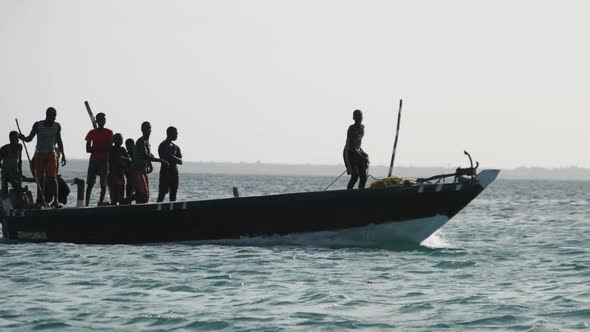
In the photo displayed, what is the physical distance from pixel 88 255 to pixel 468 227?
47.2 feet

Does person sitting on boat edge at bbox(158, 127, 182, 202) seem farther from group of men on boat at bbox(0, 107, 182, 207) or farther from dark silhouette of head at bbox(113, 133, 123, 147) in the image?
dark silhouette of head at bbox(113, 133, 123, 147)

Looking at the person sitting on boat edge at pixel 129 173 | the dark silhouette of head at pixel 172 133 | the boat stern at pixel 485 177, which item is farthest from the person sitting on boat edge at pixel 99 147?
the boat stern at pixel 485 177

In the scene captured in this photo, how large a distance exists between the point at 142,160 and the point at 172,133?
2.19 ft

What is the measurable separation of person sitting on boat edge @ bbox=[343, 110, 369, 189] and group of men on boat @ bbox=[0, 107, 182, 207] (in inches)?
111

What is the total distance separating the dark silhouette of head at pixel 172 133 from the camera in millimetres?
17297

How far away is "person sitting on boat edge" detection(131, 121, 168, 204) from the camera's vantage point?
17.2 m

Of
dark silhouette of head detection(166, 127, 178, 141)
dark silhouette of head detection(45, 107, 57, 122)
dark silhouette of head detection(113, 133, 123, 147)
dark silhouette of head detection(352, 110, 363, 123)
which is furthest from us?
dark silhouette of head detection(113, 133, 123, 147)

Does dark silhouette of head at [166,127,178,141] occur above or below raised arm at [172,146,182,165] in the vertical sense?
above

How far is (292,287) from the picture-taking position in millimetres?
13008

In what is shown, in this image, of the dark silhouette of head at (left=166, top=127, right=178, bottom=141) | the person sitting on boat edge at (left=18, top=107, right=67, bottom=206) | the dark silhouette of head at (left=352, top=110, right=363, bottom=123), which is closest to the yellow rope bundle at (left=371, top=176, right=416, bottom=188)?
the dark silhouette of head at (left=352, top=110, right=363, bottom=123)

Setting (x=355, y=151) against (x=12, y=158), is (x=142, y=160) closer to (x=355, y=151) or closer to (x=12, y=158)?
(x=12, y=158)

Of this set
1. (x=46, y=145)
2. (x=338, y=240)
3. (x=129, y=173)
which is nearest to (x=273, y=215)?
(x=338, y=240)

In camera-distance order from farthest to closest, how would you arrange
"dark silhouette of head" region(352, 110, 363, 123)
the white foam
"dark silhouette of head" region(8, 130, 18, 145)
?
"dark silhouette of head" region(8, 130, 18, 145), the white foam, "dark silhouette of head" region(352, 110, 363, 123)

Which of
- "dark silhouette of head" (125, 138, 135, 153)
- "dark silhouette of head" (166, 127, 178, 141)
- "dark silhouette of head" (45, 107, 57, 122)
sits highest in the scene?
"dark silhouette of head" (45, 107, 57, 122)
